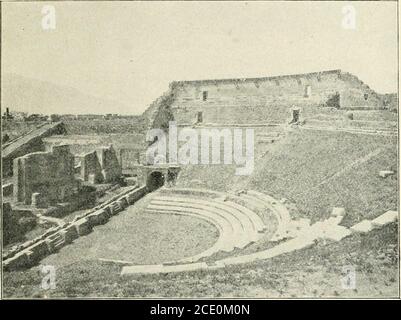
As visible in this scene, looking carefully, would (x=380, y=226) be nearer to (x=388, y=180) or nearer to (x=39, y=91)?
(x=388, y=180)

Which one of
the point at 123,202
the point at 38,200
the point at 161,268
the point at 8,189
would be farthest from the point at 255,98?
the point at 161,268

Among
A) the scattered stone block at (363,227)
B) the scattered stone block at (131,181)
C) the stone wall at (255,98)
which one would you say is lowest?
the scattered stone block at (363,227)

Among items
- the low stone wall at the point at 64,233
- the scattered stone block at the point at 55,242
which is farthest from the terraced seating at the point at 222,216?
the scattered stone block at the point at 55,242

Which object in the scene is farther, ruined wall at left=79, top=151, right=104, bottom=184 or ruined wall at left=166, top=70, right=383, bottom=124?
ruined wall at left=79, top=151, right=104, bottom=184

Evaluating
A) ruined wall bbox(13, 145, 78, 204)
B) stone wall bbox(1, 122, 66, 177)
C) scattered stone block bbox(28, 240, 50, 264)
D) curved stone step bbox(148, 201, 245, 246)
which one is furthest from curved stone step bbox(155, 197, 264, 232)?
stone wall bbox(1, 122, 66, 177)

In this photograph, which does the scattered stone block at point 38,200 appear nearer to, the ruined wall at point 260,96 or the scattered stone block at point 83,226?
the scattered stone block at point 83,226

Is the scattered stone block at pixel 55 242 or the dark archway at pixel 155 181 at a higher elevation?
the dark archway at pixel 155 181

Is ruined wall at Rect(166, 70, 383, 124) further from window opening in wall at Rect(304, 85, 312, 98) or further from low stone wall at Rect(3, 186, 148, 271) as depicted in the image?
low stone wall at Rect(3, 186, 148, 271)
